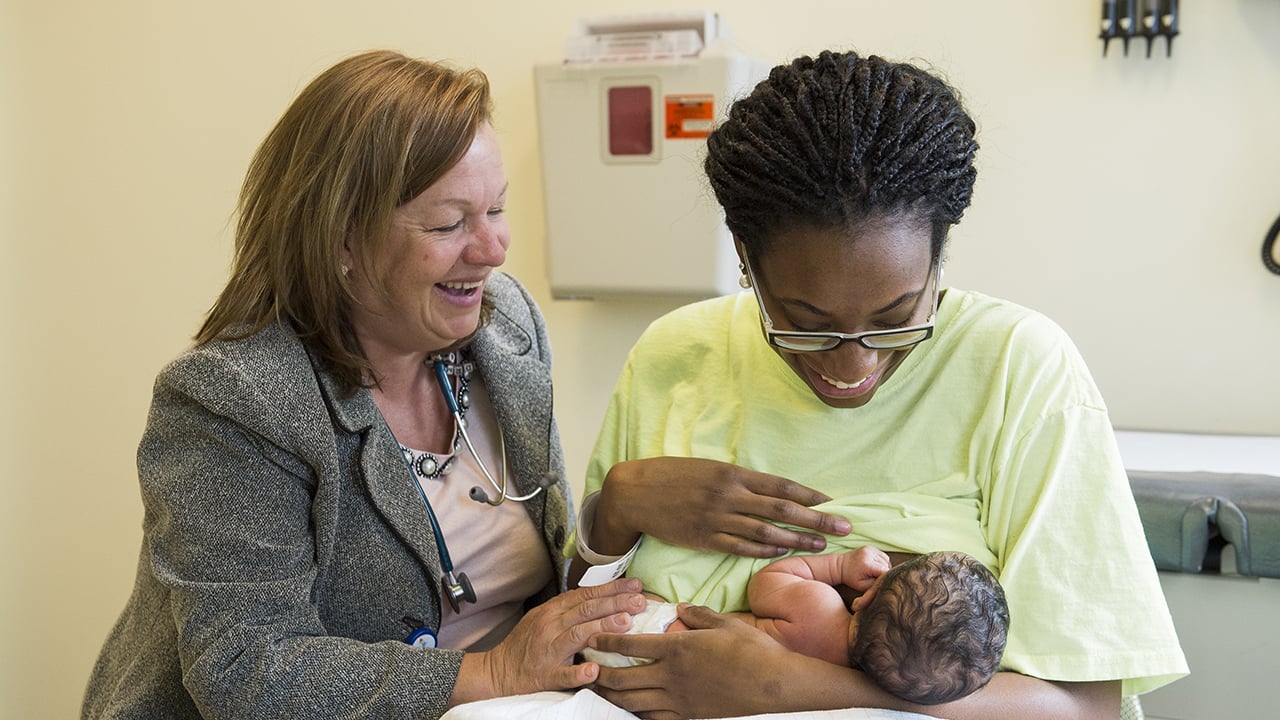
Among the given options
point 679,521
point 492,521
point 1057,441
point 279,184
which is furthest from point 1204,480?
point 279,184

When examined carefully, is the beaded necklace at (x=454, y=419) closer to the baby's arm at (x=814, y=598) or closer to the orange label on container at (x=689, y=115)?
the baby's arm at (x=814, y=598)

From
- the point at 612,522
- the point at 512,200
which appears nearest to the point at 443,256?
the point at 612,522

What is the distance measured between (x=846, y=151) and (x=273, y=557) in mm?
938

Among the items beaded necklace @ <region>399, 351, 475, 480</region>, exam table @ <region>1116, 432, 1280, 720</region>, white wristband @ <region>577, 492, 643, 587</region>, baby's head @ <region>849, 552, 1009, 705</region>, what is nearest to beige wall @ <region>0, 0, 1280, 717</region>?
exam table @ <region>1116, 432, 1280, 720</region>

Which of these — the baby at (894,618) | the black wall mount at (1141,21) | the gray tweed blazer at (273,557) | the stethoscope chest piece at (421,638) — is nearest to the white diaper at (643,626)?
the baby at (894,618)

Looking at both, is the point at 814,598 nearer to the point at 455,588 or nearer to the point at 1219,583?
the point at 455,588

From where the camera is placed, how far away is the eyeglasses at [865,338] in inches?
53.9

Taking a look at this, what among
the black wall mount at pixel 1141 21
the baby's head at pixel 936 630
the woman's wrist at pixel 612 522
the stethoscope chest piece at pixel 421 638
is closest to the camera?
the baby's head at pixel 936 630

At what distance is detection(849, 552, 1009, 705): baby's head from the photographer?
131 cm

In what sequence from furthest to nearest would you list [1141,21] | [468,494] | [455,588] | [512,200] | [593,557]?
[512,200] < [1141,21] < [468,494] < [455,588] < [593,557]

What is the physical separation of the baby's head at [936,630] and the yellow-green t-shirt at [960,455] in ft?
0.18

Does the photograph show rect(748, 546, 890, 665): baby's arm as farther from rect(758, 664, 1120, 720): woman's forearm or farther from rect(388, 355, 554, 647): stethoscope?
rect(388, 355, 554, 647): stethoscope

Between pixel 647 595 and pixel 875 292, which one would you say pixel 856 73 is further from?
pixel 647 595

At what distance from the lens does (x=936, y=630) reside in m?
1.32
